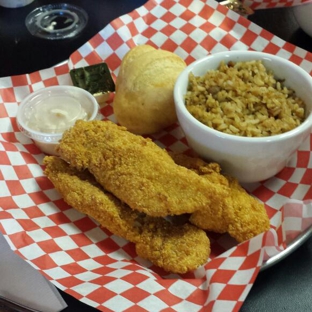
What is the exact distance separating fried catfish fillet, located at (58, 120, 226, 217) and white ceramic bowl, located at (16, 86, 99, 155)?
0.58 ft

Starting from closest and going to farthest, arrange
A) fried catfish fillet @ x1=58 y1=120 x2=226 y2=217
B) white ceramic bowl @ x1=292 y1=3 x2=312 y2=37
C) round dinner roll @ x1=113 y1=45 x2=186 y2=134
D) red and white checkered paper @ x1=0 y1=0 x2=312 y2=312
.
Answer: red and white checkered paper @ x1=0 y1=0 x2=312 y2=312, fried catfish fillet @ x1=58 y1=120 x2=226 y2=217, round dinner roll @ x1=113 y1=45 x2=186 y2=134, white ceramic bowl @ x1=292 y1=3 x2=312 y2=37

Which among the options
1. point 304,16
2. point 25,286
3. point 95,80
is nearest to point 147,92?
point 95,80

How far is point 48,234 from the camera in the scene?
124 cm

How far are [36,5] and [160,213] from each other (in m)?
1.73

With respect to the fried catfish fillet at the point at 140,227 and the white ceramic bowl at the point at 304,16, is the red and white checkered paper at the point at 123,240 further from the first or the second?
the white ceramic bowl at the point at 304,16

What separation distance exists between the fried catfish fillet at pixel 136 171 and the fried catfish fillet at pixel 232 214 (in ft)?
0.13

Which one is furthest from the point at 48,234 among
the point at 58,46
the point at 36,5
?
the point at 36,5

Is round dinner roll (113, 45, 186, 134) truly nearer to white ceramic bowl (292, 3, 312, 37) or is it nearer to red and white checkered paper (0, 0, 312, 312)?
red and white checkered paper (0, 0, 312, 312)

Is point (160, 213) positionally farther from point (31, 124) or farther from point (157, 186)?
point (31, 124)

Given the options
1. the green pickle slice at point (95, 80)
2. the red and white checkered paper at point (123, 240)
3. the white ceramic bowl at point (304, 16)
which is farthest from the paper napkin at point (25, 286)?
the white ceramic bowl at point (304, 16)

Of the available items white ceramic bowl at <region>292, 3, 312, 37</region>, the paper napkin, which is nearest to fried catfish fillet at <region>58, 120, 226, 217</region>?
the paper napkin

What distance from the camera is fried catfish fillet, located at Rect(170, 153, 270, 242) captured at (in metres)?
1.19

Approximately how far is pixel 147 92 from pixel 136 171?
36cm

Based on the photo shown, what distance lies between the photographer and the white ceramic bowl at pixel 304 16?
1830mm
